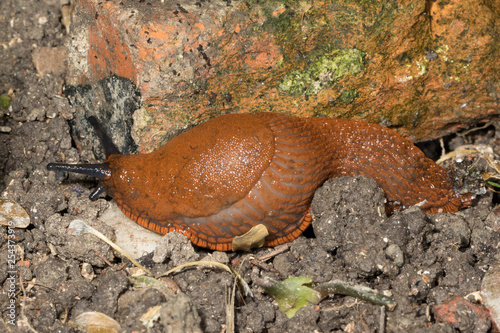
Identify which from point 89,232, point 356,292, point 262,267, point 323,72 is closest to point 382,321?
point 356,292

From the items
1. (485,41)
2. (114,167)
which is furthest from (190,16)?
(485,41)

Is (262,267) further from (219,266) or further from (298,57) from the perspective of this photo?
(298,57)

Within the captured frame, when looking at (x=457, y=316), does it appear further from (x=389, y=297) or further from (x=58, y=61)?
(x=58, y=61)

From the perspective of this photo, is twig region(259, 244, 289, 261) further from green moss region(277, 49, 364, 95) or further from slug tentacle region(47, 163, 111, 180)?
slug tentacle region(47, 163, 111, 180)

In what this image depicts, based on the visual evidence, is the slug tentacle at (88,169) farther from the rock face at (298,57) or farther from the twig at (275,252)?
the twig at (275,252)

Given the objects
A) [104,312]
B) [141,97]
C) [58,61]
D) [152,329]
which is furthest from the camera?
[58,61]

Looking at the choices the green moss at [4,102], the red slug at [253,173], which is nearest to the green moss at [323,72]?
the red slug at [253,173]

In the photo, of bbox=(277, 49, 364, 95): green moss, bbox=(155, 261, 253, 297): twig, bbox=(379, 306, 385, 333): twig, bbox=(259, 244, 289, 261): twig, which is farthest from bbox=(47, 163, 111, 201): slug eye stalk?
bbox=(379, 306, 385, 333): twig
